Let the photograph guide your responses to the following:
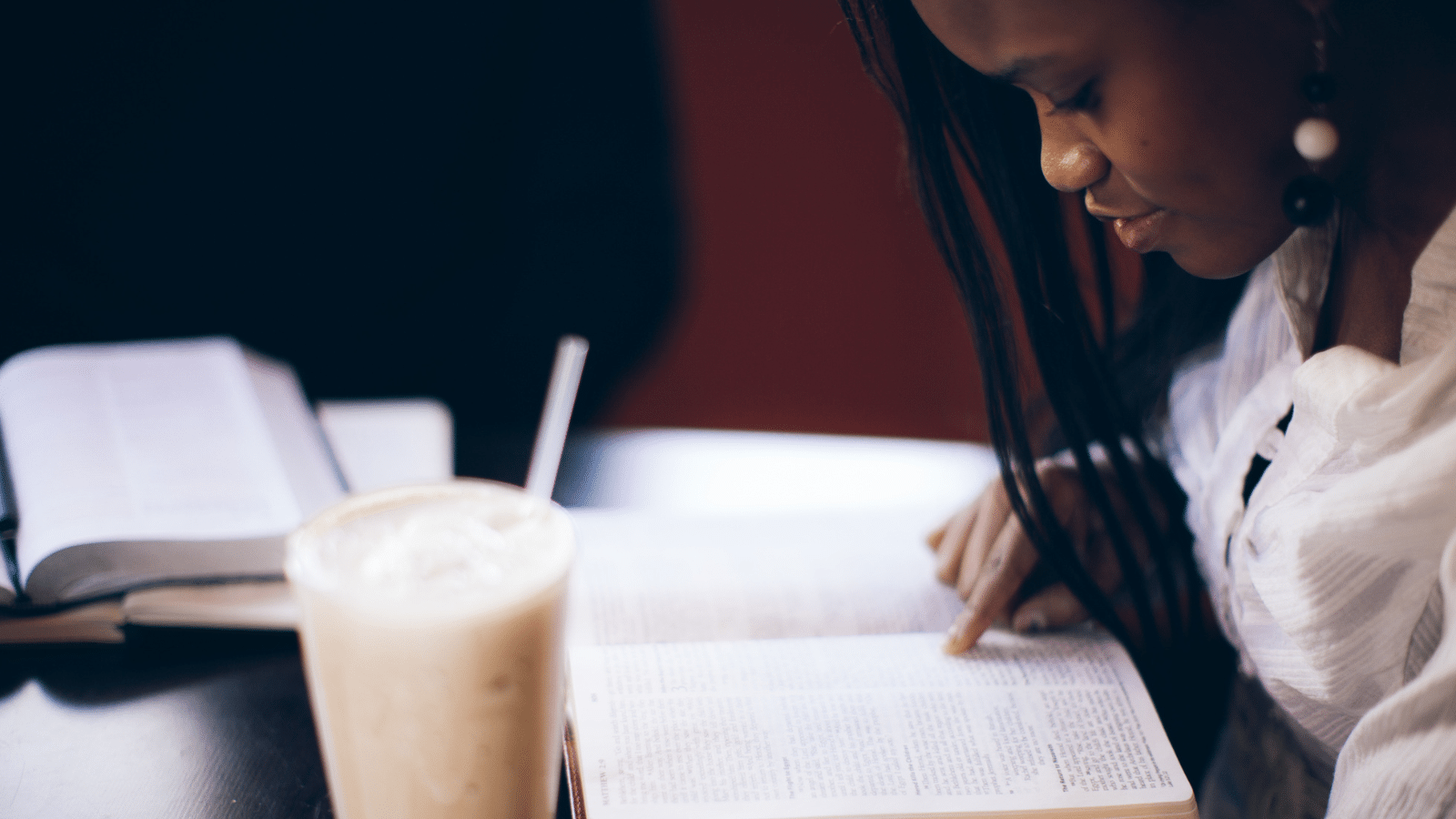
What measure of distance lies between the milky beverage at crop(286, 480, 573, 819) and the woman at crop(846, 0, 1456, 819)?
28cm

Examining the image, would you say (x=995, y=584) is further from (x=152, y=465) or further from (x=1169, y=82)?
(x=152, y=465)

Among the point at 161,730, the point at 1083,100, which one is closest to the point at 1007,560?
the point at 1083,100

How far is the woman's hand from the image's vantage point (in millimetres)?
604

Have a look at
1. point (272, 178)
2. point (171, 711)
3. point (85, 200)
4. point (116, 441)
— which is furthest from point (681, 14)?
point (171, 711)

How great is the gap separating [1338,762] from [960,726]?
0.18 metres

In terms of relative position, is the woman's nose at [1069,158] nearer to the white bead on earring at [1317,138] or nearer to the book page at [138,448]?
the white bead on earring at [1317,138]

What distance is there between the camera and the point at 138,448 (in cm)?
70

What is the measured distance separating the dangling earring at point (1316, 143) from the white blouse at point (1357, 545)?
0.18 feet

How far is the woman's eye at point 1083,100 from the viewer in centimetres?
50

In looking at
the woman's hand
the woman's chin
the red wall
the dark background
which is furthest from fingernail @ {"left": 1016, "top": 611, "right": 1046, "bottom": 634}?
the red wall

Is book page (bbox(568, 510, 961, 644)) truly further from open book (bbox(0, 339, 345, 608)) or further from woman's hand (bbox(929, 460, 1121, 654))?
open book (bbox(0, 339, 345, 608))

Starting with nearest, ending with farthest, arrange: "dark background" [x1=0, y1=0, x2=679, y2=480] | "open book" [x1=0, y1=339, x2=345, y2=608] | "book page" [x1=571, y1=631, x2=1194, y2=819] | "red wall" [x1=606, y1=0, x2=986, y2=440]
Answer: "book page" [x1=571, y1=631, x2=1194, y2=819]
"open book" [x1=0, y1=339, x2=345, y2=608]
"dark background" [x1=0, y1=0, x2=679, y2=480]
"red wall" [x1=606, y1=0, x2=986, y2=440]

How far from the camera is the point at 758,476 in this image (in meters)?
0.87

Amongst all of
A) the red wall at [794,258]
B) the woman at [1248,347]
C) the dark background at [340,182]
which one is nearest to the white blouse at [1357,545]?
the woman at [1248,347]
